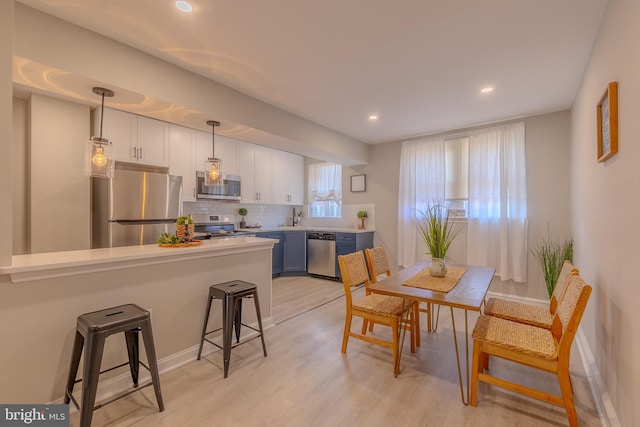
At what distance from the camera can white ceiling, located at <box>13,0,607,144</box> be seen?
1804 mm

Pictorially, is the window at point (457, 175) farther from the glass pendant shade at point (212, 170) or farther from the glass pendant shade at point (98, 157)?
the glass pendant shade at point (98, 157)

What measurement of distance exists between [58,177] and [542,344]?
4.48 meters

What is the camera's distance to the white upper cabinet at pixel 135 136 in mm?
3312

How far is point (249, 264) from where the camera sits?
284 cm

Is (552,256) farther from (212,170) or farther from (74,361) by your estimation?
(74,361)

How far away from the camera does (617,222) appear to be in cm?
161

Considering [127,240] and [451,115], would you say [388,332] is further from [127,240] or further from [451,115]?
[127,240]

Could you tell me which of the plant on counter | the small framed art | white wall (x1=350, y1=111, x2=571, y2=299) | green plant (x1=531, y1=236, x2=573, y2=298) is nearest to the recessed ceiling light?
the plant on counter

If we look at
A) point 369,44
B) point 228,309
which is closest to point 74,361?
point 228,309

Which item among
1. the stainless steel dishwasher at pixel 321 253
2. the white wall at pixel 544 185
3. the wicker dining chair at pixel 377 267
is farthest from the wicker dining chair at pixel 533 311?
the stainless steel dishwasher at pixel 321 253

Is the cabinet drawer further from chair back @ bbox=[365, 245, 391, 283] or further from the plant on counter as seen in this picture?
the plant on counter

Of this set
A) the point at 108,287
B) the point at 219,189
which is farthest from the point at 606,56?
the point at 219,189

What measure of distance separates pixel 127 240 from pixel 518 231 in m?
4.85

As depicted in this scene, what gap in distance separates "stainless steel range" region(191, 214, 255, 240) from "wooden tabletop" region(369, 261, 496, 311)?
292cm
